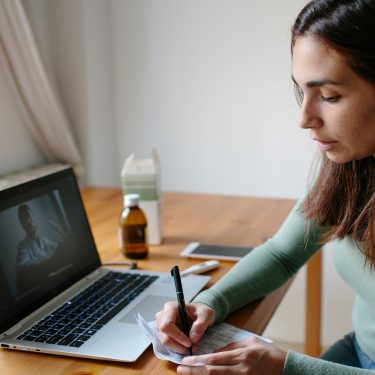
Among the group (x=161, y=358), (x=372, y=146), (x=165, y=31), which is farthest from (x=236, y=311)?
(x=165, y=31)

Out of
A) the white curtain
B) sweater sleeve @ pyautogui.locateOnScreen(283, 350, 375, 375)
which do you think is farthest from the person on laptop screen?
the white curtain

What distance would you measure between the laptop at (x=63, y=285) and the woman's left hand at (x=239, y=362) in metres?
0.11

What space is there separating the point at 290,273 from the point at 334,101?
19.0 inches

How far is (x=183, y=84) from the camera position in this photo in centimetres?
240

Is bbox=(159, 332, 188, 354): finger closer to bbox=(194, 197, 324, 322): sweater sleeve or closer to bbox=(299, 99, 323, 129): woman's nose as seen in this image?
bbox=(194, 197, 324, 322): sweater sleeve

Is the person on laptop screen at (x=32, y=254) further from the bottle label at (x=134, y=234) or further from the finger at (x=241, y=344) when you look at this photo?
the finger at (x=241, y=344)

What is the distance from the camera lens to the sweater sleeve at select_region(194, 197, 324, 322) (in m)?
1.20

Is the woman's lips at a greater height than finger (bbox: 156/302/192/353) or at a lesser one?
greater

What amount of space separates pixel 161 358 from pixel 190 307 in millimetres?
151

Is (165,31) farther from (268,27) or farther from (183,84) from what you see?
(268,27)

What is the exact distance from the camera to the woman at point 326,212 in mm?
930

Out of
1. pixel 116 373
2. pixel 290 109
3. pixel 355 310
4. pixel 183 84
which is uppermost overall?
pixel 183 84

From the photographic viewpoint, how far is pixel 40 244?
1.20 m

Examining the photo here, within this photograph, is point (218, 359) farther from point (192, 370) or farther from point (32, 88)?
point (32, 88)
